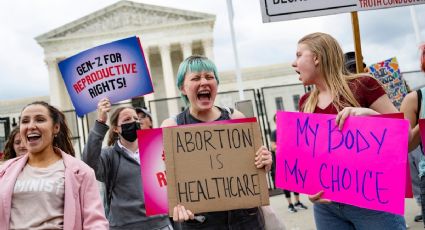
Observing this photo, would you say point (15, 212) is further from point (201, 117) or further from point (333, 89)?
point (333, 89)

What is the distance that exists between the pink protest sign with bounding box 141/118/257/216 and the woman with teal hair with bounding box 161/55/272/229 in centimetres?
14

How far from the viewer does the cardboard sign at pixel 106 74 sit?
3.34 meters

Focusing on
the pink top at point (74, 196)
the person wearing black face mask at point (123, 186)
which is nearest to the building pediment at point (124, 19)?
the person wearing black face mask at point (123, 186)

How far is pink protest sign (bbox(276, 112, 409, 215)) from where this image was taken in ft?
6.07

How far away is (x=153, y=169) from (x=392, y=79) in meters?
3.17

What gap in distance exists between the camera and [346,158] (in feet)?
6.48

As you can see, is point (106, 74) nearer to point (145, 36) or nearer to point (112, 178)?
point (112, 178)

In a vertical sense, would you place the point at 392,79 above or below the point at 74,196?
above

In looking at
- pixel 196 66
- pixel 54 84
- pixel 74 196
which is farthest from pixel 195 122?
pixel 54 84

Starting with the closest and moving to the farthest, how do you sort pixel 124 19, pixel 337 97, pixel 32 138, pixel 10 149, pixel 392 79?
pixel 337 97 → pixel 32 138 → pixel 10 149 → pixel 392 79 → pixel 124 19

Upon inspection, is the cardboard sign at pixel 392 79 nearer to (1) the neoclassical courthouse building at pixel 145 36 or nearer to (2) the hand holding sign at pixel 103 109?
(2) the hand holding sign at pixel 103 109

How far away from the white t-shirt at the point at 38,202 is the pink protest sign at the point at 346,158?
3.86 ft

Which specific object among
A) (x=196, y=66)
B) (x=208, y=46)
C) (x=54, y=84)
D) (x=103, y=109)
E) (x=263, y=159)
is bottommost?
(x=263, y=159)

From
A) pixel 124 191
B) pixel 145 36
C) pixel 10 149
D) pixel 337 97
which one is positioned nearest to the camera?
pixel 337 97
